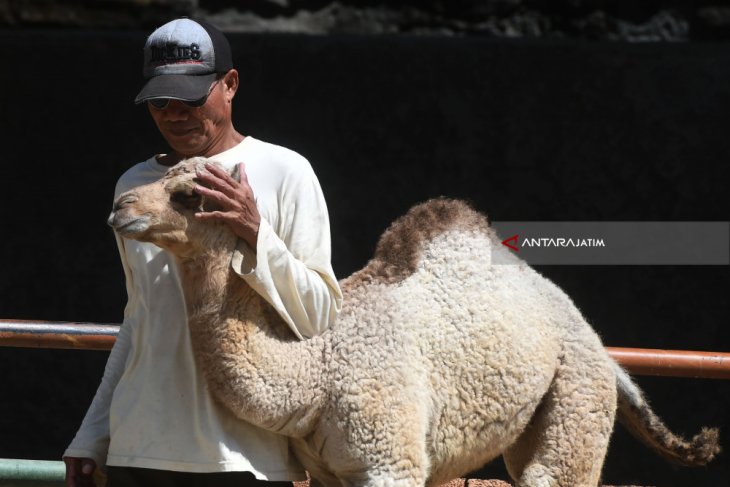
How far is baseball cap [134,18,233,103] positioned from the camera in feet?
8.96

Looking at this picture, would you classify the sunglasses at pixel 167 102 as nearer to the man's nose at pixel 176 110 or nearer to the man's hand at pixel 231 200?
the man's nose at pixel 176 110

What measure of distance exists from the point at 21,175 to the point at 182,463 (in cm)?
362

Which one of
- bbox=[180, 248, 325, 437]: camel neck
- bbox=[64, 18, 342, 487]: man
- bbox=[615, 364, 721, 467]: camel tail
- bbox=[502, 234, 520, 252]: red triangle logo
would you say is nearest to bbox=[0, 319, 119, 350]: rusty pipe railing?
bbox=[64, 18, 342, 487]: man

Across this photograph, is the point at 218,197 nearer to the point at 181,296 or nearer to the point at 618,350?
the point at 181,296

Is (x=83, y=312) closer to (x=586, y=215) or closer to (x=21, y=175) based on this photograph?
(x=21, y=175)

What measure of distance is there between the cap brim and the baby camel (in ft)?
0.56

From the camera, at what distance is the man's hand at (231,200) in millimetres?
2600

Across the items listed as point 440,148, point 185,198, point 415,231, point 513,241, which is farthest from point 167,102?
point 440,148

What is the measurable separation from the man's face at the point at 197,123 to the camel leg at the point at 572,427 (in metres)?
1.15

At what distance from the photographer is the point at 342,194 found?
231 inches

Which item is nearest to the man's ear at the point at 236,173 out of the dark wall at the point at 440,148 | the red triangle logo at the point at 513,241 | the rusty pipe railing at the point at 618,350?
the rusty pipe railing at the point at 618,350

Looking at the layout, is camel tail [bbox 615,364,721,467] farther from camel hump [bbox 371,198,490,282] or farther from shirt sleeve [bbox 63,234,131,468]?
shirt sleeve [bbox 63,234,131,468]

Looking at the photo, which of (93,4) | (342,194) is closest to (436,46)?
(342,194)

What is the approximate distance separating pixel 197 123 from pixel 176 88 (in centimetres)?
12
